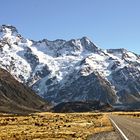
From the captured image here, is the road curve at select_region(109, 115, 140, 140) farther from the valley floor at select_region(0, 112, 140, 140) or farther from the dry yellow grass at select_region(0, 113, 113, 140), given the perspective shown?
the dry yellow grass at select_region(0, 113, 113, 140)

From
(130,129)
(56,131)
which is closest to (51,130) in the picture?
(56,131)

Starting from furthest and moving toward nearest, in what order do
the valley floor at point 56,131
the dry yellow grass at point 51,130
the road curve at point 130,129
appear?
the dry yellow grass at point 51,130, the valley floor at point 56,131, the road curve at point 130,129

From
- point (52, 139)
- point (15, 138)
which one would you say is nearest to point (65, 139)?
point (52, 139)

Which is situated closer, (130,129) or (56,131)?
(130,129)

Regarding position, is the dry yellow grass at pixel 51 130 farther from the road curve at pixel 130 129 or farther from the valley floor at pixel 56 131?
the road curve at pixel 130 129

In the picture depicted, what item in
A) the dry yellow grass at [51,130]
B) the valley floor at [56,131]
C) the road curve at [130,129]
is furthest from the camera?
the dry yellow grass at [51,130]

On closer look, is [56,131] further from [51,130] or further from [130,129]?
[130,129]

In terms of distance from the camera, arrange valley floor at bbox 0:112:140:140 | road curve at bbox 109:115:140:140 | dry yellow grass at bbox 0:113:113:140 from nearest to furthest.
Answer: road curve at bbox 109:115:140:140, valley floor at bbox 0:112:140:140, dry yellow grass at bbox 0:113:113:140

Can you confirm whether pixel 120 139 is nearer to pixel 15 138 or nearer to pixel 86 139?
pixel 86 139

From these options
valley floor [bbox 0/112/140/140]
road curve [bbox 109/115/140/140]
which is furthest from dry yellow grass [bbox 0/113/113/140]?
road curve [bbox 109/115/140/140]

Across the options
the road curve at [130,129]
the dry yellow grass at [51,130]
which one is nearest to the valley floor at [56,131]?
the dry yellow grass at [51,130]

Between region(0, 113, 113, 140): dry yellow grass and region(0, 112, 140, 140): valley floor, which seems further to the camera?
region(0, 113, 113, 140): dry yellow grass

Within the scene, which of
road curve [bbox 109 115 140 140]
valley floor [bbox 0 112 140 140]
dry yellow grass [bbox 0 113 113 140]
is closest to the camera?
road curve [bbox 109 115 140 140]

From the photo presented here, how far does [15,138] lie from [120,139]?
11.1 metres
